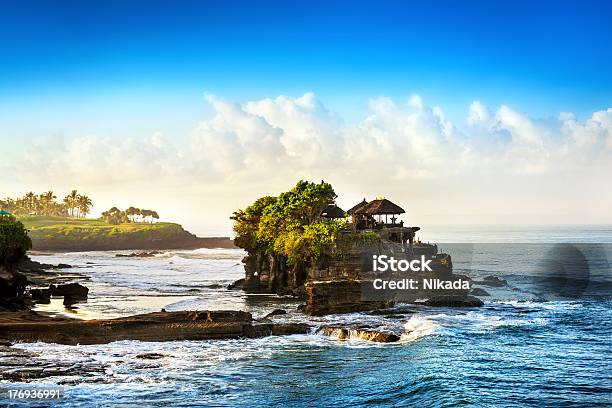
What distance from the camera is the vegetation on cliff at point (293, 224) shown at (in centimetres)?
6241

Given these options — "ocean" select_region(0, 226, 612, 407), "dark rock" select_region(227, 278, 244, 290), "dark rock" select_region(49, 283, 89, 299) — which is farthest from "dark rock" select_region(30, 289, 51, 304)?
"dark rock" select_region(227, 278, 244, 290)

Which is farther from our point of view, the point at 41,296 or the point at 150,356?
the point at 41,296

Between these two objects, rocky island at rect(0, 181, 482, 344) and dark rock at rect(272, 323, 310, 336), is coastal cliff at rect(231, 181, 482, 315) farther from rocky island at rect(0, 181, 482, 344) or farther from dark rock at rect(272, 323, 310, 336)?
dark rock at rect(272, 323, 310, 336)

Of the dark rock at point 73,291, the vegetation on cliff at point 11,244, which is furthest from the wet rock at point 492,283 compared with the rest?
the vegetation on cliff at point 11,244

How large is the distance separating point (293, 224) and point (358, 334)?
30.3 m

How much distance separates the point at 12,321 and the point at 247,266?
134 feet

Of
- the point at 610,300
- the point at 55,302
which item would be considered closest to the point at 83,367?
the point at 55,302

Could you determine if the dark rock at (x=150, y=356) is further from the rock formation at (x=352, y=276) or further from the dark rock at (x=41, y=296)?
the dark rock at (x=41, y=296)

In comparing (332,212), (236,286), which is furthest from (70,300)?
(332,212)

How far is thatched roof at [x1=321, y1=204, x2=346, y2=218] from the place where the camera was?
75562 mm

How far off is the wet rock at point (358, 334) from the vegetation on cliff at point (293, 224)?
21.6m

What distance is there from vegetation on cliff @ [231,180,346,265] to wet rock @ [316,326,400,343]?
21.6 m

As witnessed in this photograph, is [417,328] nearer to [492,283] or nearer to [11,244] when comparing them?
[11,244]

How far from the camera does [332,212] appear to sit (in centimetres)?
7581
